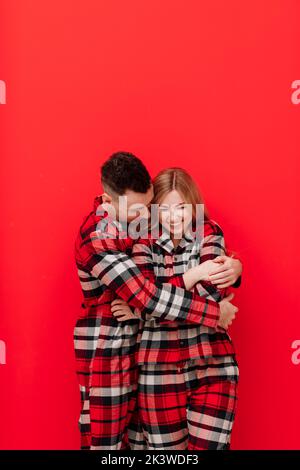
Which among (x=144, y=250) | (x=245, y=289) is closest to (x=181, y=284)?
(x=144, y=250)

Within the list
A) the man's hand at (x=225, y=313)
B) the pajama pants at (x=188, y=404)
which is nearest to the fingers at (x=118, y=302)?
the pajama pants at (x=188, y=404)

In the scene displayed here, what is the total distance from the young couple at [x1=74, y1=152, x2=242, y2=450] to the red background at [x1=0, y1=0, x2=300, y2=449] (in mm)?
344

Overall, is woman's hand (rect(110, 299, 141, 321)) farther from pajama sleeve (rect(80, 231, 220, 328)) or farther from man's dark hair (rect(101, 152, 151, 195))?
man's dark hair (rect(101, 152, 151, 195))

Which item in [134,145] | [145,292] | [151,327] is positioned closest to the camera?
[145,292]

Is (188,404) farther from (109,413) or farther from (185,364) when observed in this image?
(109,413)

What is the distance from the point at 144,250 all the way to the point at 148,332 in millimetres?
266

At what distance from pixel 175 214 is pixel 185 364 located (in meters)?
0.48

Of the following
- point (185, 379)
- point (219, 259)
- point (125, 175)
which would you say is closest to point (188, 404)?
point (185, 379)

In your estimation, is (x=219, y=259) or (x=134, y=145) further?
(x=134, y=145)

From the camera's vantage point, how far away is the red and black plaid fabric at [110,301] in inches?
58.3

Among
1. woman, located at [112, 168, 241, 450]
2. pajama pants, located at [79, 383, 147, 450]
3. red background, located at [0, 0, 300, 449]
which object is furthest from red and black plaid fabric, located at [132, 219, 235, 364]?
red background, located at [0, 0, 300, 449]

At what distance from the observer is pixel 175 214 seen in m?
1.61

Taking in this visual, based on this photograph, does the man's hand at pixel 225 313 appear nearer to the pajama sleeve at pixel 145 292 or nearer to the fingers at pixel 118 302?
the pajama sleeve at pixel 145 292
